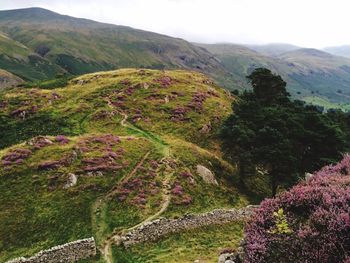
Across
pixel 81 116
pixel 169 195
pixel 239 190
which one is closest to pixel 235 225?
pixel 169 195

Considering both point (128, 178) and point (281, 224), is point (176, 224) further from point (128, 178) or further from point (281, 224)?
point (281, 224)

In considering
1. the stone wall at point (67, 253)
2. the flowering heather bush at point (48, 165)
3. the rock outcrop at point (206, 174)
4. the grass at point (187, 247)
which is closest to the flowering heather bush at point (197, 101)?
the rock outcrop at point (206, 174)

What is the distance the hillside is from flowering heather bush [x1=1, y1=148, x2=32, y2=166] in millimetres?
151

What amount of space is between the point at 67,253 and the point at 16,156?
25.5 meters

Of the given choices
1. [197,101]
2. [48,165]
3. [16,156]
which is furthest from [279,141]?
[16,156]

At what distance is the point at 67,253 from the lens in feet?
128

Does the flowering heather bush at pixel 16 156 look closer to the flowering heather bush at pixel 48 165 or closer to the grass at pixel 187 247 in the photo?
the flowering heather bush at pixel 48 165

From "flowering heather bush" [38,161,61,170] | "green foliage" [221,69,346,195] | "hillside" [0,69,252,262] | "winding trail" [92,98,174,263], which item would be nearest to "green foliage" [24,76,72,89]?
"hillside" [0,69,252,262]

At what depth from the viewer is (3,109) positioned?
89375 millimetres

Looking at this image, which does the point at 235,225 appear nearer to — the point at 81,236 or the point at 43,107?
the point at 81,236

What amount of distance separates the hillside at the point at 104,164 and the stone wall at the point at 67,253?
1569mm

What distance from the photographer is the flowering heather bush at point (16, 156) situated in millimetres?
57256

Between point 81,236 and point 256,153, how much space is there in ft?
104

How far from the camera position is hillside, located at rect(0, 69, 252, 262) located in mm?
46219
